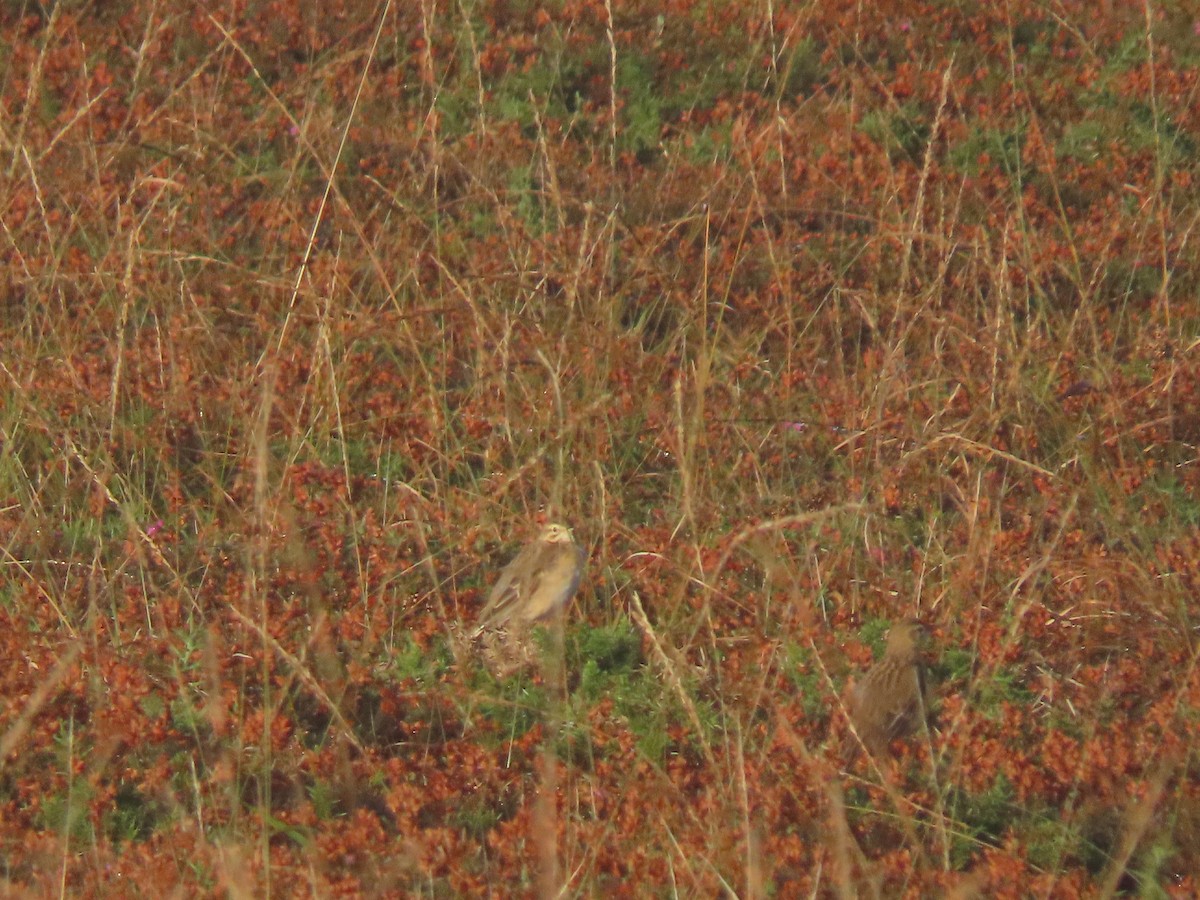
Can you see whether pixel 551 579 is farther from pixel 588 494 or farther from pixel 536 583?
pixel 588 494

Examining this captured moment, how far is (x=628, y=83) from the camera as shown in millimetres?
8352

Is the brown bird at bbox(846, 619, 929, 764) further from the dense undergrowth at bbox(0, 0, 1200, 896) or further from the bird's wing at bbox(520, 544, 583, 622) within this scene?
the bird's wing at bbox(520, 544, 583, 622)

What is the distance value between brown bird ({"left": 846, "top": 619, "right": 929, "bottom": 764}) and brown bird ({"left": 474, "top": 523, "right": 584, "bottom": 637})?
2.57ft

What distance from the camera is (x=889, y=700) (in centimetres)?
426

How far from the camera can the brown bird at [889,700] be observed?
420cm

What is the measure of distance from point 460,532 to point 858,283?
243cm

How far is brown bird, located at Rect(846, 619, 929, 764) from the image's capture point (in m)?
4.20

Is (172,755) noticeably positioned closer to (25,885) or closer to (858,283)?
(25,885)

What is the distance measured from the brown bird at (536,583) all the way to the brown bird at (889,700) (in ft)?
2.57

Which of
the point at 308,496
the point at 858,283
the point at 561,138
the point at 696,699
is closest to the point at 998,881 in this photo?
the point at 696,699

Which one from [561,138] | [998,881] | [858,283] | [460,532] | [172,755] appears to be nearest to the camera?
[998,881]

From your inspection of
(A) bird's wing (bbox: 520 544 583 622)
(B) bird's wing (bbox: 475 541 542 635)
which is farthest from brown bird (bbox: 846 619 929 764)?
(B) bird's wing (bbox: 475 541 542 635)

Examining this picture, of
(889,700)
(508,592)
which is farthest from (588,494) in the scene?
(889,700)

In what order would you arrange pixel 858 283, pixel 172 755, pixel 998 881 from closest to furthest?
pixel 998 881
pixel 172 755
pixel 858 283
